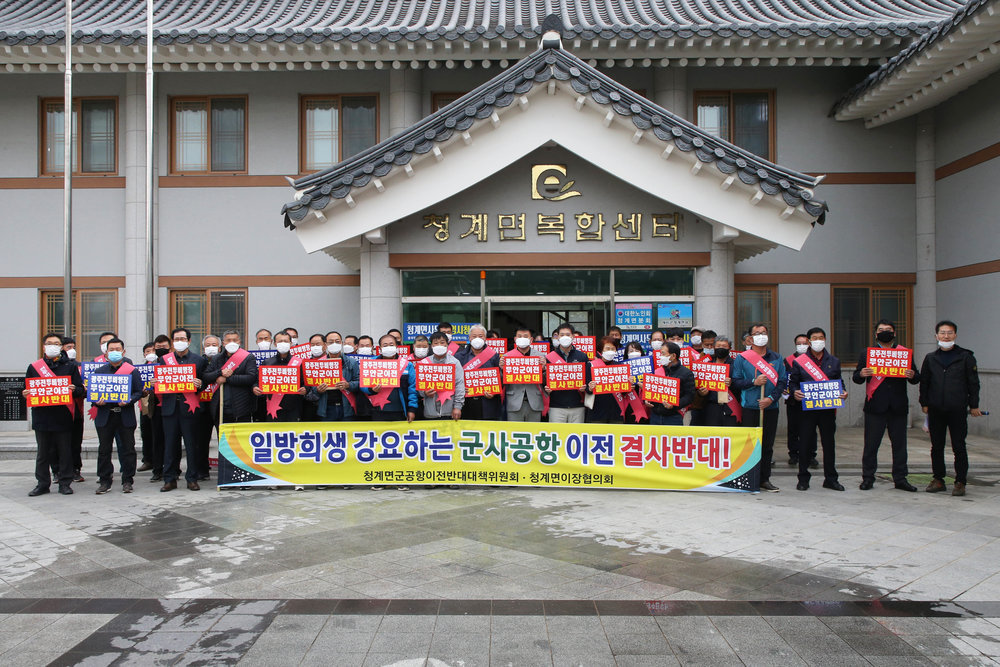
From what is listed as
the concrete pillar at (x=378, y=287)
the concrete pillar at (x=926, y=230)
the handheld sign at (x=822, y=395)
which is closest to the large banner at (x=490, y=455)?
the handheld sign at (x=822, y=395)

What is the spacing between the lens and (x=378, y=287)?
38.0 feet

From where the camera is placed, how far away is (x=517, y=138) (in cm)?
1089

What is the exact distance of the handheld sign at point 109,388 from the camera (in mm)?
8875

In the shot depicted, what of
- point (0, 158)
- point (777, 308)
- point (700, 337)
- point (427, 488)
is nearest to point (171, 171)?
point (0, 158)

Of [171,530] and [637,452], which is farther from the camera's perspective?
[637,452]

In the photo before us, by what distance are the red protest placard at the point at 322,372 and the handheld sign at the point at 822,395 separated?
556cm

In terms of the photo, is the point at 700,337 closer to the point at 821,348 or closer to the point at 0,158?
the point at 821,348

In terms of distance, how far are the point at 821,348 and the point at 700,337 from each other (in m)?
1.89

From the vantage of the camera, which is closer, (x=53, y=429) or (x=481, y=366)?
(x=53, y=429)

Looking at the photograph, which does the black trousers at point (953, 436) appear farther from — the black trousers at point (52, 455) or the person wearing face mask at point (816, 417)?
the black trousers at point (52, 455)

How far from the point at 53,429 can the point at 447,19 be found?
10408mm

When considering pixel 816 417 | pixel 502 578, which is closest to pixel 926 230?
pixel 816 417

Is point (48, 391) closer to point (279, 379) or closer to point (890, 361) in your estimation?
point (279, 379)

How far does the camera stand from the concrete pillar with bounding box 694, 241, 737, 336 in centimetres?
1147
